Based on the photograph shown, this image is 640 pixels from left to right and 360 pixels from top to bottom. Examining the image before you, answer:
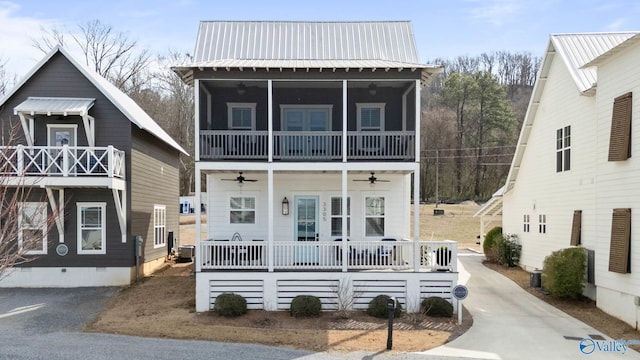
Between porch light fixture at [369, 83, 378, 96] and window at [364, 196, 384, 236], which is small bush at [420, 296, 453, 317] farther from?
porch light fixture at [369, 83, 378, 96]

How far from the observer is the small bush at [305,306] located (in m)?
13.1

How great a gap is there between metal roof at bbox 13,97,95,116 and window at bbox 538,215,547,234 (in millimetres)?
16788

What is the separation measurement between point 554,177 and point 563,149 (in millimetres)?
1147

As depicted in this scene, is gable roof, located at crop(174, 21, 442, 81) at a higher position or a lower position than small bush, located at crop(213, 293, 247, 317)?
higher

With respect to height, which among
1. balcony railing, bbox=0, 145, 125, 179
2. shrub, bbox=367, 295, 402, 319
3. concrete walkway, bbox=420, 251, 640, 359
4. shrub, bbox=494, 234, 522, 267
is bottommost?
concrete walkway, bbox=420, 251, 640, 359

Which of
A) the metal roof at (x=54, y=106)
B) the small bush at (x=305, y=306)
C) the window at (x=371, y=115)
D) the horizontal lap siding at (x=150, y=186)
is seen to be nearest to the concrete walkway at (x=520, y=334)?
the small bush at (x=305, y=306)

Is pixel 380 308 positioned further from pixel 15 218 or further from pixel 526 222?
pixel 526 222

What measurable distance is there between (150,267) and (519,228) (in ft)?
51.1

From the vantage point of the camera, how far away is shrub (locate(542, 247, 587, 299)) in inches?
566

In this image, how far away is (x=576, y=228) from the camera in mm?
15438

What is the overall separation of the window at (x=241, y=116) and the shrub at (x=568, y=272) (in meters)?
10.5

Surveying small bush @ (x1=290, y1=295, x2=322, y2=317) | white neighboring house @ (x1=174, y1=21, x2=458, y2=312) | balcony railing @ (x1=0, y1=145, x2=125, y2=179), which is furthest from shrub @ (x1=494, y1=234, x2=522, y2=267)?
balcony railing @ (x1=0, y1=145, x2=125, y2=179)

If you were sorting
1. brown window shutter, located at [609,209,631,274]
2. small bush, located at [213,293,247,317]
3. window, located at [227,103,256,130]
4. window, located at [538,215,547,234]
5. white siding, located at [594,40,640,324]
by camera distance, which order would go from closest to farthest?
1. white siding, located at [594,40,640,324]
2. brown window shutter, located at [609,209,631,274]
3. small bush, located at [213,293,247,317]
4. window, located at [227,103,256,130]
5. window, located at [538,215,547,234]

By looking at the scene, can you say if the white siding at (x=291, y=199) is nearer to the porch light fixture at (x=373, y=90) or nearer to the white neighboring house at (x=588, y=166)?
the porch light fixture at (x=373, y=90)
